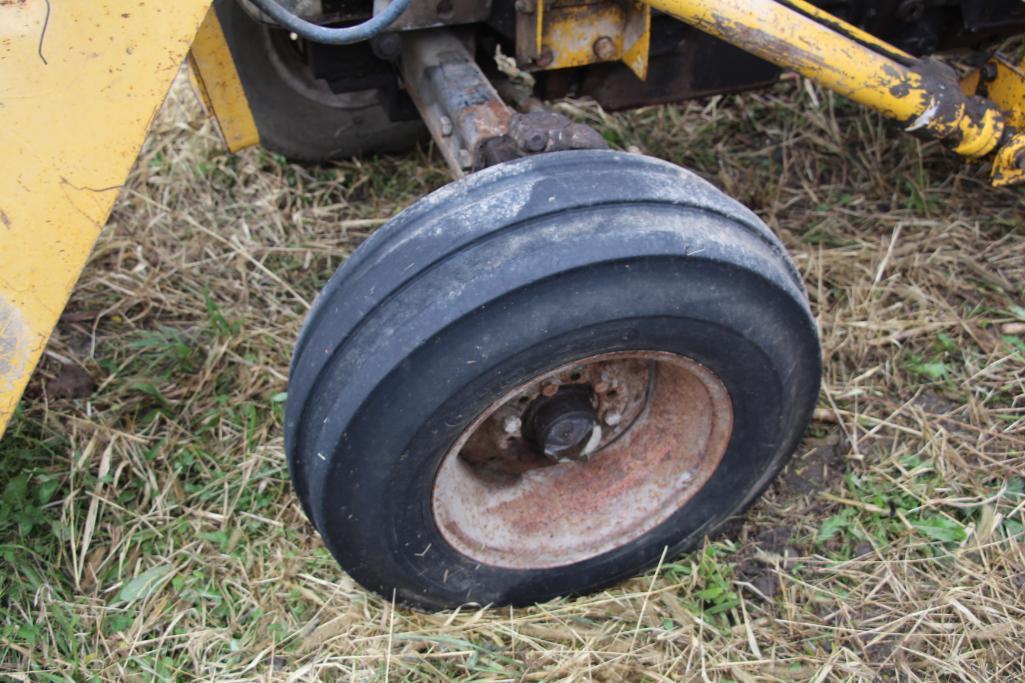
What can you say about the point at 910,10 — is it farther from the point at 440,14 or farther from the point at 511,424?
the point at 511,424

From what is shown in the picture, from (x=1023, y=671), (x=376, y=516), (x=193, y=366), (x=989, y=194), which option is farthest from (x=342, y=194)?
(x=1023, y=671)

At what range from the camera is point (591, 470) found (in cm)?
224

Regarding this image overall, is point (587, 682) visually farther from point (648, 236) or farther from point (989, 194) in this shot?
point (989, 194)

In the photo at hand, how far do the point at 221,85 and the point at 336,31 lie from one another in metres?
1.12

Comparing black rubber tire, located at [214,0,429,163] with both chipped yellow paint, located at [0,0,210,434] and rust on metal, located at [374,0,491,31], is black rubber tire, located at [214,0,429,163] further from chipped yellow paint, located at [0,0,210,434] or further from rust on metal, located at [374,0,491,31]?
chipped yellow paint, located at [0,0,210,434]

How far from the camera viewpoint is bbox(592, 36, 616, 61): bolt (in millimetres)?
2229

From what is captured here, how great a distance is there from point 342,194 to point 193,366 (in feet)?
3.18

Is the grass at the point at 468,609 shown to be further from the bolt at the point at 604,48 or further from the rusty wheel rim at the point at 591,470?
the bolt at the point at 604,48

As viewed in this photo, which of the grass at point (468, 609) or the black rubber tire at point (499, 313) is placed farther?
the grass at point (468, 609)

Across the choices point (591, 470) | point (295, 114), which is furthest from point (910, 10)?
point (295, 114)

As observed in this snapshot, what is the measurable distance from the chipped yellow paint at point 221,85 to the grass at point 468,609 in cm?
53

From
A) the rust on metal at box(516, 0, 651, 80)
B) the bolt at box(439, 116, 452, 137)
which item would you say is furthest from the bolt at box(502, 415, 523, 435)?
the rust on metal at box(516, 0, 651, 80)

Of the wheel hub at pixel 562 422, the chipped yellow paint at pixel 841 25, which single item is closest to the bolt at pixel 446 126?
the wheel hub at pixel 562 422

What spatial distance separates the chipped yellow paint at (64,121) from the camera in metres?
1.50
